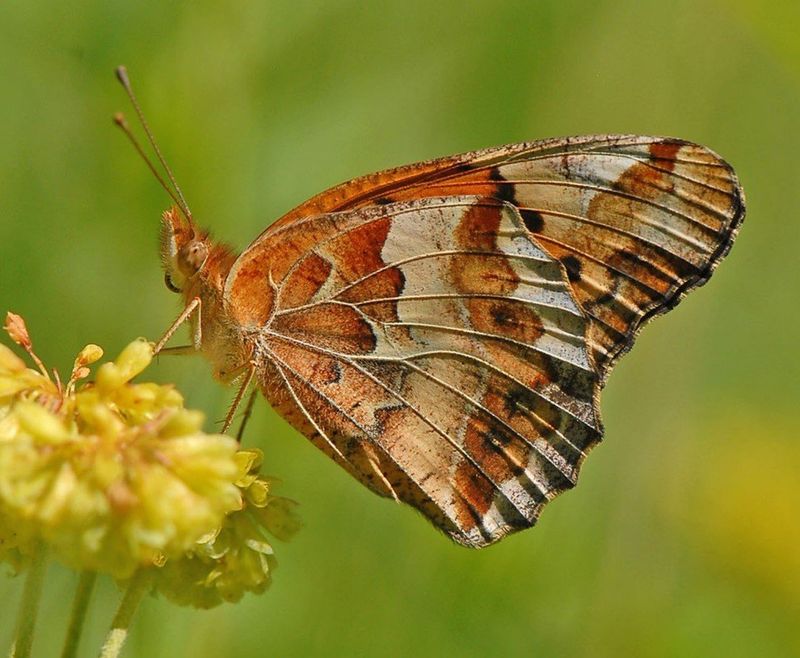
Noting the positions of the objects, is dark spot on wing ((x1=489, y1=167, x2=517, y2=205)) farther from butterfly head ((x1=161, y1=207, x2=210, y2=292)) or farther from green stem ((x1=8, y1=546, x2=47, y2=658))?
green stem ((x1=8, y1=546, x2=47, y2=658))

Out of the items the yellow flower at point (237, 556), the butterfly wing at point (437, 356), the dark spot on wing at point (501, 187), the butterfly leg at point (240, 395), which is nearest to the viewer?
the yellow flower at point (237, 556)

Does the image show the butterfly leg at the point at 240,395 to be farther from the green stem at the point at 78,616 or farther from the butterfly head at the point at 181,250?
A: the green stem at the point at 78,616

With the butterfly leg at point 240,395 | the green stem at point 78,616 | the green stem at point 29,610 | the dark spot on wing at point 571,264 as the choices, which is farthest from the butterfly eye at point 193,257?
the green stem at point 78,616

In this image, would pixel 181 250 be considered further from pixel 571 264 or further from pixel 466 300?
pixel 571 264

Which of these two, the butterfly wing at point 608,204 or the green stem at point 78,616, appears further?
the butterfly wing at point 608,204

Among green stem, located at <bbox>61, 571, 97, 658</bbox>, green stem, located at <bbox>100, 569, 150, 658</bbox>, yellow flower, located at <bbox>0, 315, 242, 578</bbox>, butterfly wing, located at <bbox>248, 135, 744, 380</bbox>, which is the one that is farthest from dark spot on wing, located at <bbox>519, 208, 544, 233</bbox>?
green stem, located at <bbox>61, 571, 97, 658</bbox>

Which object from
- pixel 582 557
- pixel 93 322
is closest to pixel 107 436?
pixel 93 322

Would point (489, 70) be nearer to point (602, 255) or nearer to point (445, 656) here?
point (602, 255)
